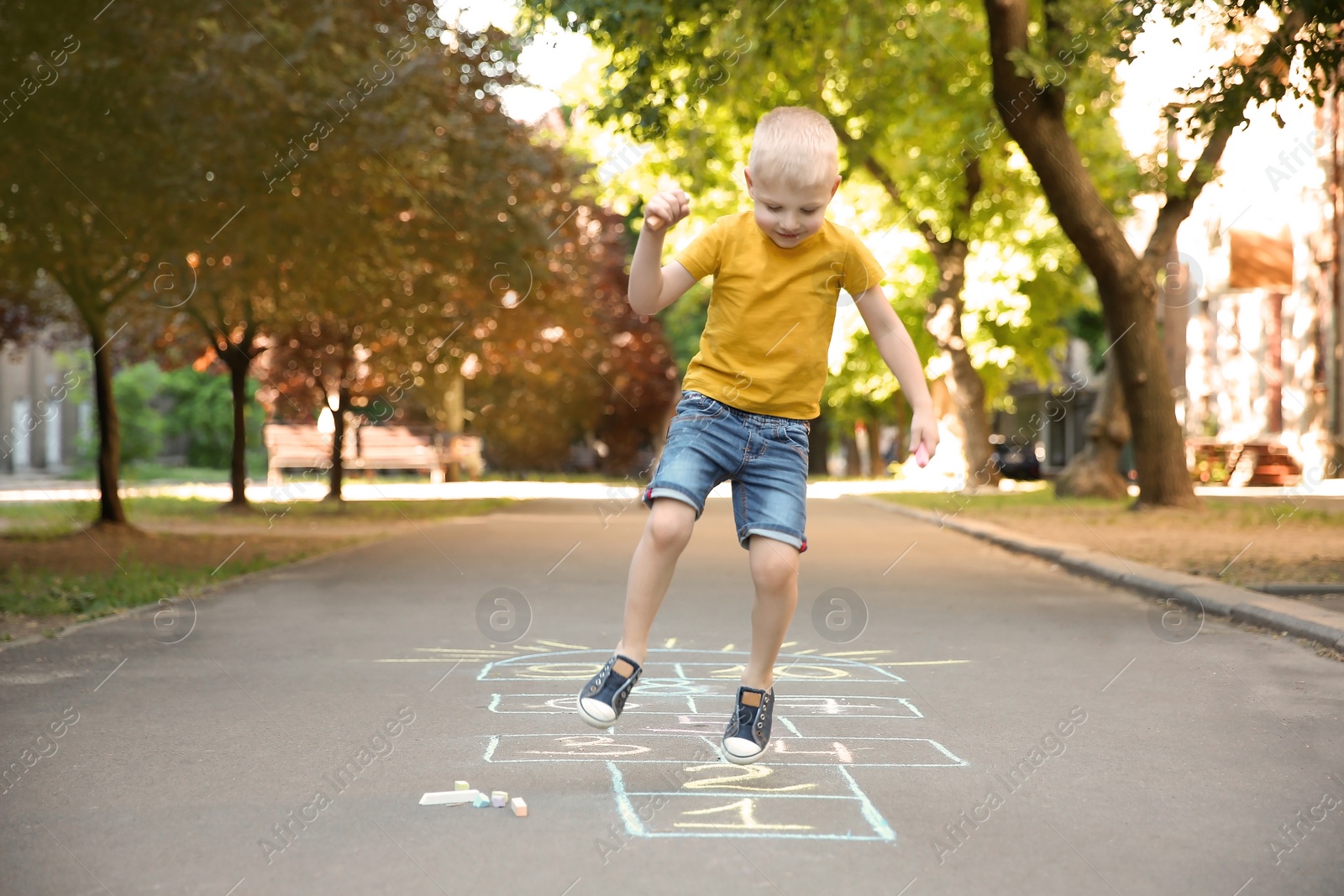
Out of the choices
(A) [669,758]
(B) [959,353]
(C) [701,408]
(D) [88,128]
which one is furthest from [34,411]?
(C) [701,408]

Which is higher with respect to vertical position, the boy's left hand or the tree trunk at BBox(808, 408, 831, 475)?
the boy's left hand

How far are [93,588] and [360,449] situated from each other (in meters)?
27.0

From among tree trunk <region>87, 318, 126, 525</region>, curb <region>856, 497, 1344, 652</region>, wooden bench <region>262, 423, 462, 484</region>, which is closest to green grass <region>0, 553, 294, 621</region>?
tree trunk <region>87, 318, 126, 525</region>

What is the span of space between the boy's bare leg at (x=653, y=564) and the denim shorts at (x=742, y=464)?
4 cm

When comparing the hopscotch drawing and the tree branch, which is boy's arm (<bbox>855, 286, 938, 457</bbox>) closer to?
the hopscotch drawing

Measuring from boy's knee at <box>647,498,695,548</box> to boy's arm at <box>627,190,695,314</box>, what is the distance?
60 centimetres

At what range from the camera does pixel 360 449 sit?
3666cm

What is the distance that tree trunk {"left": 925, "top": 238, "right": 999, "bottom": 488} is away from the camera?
25891 millimetres

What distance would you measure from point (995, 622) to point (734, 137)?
63.7 feet

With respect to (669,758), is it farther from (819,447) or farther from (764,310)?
(819,447)

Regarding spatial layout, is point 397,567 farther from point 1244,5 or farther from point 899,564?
point 1244,5

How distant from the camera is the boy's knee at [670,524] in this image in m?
4.51

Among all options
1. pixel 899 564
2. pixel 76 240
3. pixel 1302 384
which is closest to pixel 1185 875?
pixel 899 564

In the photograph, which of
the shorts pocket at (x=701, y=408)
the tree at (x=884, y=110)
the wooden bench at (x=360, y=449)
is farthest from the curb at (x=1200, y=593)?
the wooden bench at (x=360, y=449)
